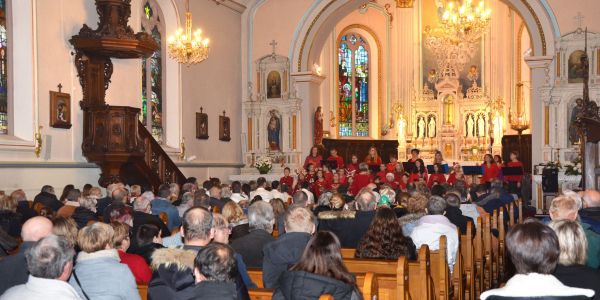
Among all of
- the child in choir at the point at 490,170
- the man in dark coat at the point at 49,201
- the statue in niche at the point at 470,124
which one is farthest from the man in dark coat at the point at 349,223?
the statue in niche at the point at 470,124

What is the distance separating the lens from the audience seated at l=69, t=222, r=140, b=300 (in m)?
4.73

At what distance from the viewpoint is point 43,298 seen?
3.70 metres

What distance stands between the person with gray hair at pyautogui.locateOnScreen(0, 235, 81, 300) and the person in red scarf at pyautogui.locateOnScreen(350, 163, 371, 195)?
13864 mm

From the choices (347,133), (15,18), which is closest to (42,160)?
(15,18)

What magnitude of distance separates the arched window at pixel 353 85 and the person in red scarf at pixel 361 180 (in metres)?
10.3

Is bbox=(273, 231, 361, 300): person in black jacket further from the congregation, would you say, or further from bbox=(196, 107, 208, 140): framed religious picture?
bbox=(196, 107, 208, 140): framed religious picture

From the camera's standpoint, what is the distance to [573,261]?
13.8 ft

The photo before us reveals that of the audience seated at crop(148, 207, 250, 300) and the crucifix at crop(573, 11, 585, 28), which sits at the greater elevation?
the crucifix at crop(573, 11, 585, 28)

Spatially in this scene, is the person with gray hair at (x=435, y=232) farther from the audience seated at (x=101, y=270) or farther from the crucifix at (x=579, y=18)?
the crucifix at (x=579, y=18)

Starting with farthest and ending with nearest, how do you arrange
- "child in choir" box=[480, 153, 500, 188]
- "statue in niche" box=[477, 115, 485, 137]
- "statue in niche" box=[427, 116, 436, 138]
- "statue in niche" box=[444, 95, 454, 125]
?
"statue in niche" box=[427, 116, 436, 138] < "statue in niche" box=[444, 95, 454, 125] < "statue in niche" box=[477, 115, 485, 137] < "child in choir" box=[480, 153, 500, 188]

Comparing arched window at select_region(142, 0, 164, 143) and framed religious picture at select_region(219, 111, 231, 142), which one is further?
framed religious picture at select_region(219, 111, 231, 142)

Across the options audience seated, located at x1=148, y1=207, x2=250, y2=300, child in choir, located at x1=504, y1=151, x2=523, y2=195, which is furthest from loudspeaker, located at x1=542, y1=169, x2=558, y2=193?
audience seated, located at x1=148, y1=207, x2=250, y2=300

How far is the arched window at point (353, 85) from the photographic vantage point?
28.2m

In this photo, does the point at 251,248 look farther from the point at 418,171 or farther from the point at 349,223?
the point at 418,171
